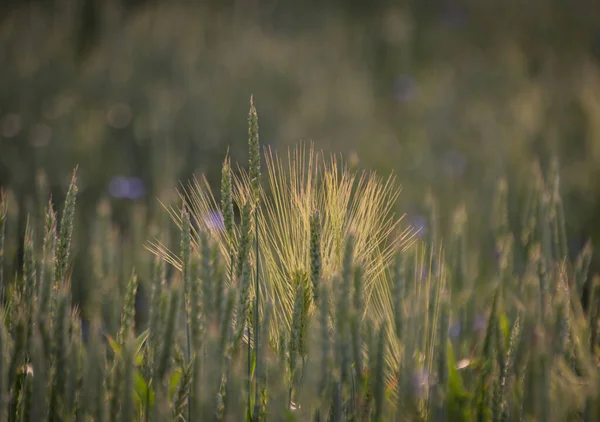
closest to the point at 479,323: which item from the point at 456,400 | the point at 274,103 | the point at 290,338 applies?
the point at 456,400

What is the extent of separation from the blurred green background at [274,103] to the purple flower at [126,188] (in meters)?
0.01

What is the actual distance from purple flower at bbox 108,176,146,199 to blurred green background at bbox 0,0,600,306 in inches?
0.5

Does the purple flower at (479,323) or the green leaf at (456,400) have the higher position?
the purple flower at (479,323)

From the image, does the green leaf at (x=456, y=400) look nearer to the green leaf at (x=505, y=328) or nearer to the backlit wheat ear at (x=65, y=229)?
the green leaf at (x=505, y=328)

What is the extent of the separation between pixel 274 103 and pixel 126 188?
1423 mm

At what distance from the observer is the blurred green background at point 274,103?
3027 millimetres

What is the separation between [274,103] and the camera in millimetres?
4023

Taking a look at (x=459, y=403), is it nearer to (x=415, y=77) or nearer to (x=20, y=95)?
(x=20, y=95)

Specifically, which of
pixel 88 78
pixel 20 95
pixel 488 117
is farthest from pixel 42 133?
pixel 488 117

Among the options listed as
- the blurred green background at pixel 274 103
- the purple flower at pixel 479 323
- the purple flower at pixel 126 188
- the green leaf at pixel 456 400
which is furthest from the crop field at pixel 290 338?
the purple flower at pixel 126 188

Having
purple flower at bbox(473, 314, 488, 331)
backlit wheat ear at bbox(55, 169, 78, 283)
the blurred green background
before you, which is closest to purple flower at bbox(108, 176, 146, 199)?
the blurred green background

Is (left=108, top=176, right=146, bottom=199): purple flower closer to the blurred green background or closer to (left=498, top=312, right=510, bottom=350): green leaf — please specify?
the blurred green background

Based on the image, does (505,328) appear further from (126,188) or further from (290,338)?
(126,188)

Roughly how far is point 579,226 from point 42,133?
8.36 ft
